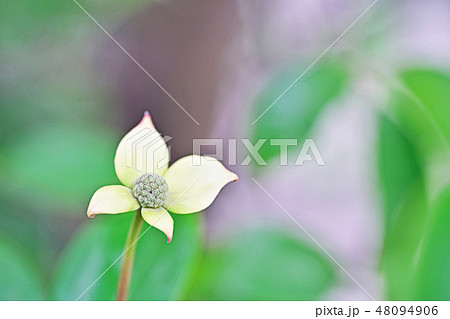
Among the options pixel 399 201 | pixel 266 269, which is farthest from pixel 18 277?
pixel 399 201

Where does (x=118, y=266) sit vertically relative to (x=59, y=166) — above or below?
below

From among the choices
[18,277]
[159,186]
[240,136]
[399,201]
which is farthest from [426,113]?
[18,277]

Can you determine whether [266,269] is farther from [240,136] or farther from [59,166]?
[59,166]

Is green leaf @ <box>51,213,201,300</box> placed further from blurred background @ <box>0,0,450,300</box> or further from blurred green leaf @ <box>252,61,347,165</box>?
blurred green leaf @ <box>252,61,347,165</box>

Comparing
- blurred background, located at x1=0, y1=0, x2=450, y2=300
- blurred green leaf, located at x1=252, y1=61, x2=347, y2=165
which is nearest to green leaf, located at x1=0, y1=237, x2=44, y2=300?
blurred background, located at x1=0, y1=0, x2=450, y2=300

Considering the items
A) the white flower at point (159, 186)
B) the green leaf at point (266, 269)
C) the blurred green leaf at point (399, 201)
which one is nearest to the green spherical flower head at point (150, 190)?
the white flower at point (159, 186)

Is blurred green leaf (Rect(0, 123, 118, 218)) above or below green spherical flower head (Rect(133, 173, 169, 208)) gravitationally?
above

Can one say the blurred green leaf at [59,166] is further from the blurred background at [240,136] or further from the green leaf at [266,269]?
the green leaf at [266,269]

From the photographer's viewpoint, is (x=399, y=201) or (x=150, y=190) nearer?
(x=150, y=190)
